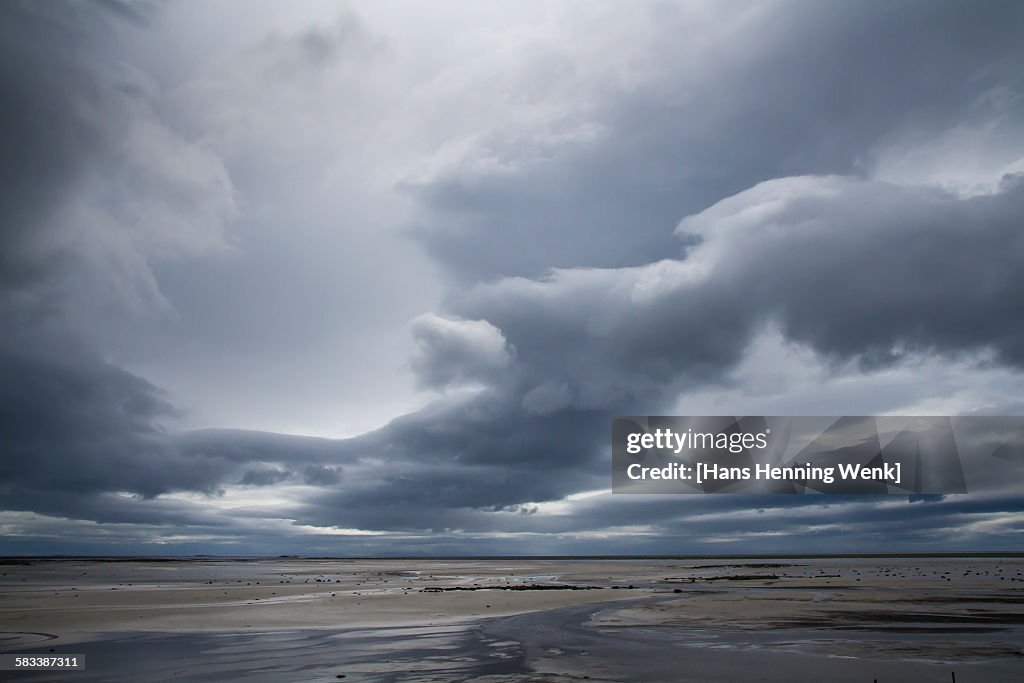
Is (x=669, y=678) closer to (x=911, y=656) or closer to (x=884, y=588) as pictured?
(x=911, y=656)

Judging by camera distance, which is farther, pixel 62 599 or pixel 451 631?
pixel 62 599

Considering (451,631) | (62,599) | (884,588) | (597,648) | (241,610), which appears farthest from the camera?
(884,588)

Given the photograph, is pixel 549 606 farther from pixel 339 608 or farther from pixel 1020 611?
pixel 1020 611

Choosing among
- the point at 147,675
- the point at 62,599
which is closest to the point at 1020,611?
the point at 147,675

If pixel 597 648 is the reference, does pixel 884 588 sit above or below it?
below

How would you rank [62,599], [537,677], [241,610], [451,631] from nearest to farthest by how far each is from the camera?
1. [537,677]
2. [451,631]
3. [241,610]
4. [62,599]

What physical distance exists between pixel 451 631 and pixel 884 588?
47.8m

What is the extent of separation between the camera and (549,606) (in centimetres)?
4412

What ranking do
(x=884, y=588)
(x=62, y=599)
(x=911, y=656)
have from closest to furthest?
(x=911, y=656)
(x=62, y=599)
(x=884, y=588)

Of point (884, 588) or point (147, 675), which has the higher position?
point (147, 675)

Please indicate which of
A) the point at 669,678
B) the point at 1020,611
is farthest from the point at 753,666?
the point at 1020,611

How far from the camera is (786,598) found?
49.3m

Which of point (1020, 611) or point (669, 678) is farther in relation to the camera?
point (1020, 611)

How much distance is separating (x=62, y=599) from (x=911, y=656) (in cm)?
5899
